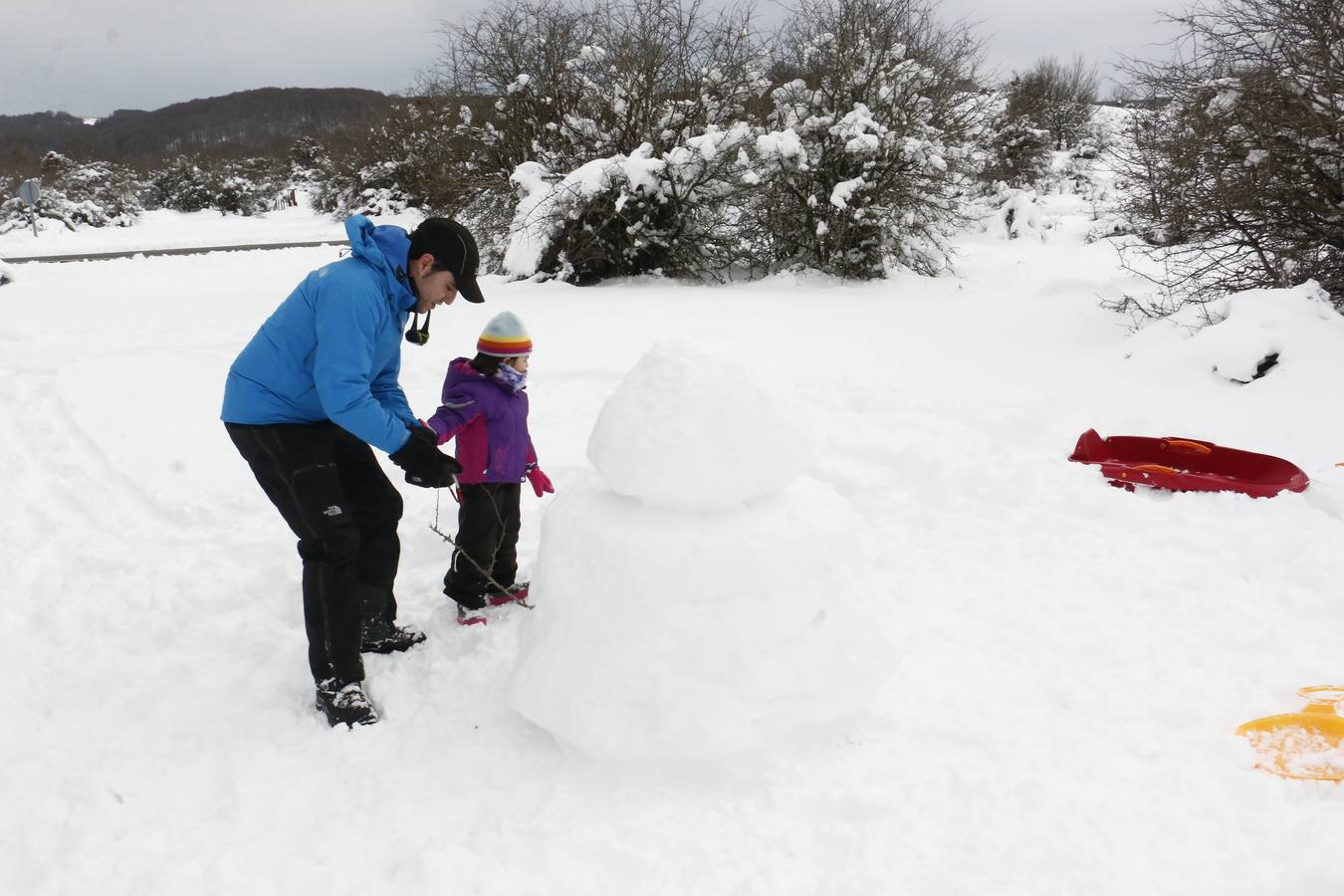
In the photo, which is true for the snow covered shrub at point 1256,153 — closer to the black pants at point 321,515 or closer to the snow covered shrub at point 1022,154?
→ the black pants at point 321,515

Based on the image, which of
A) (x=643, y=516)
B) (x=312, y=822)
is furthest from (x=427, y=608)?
(x=643, y=516)

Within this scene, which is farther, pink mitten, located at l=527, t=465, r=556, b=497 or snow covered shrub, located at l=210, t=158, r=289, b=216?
snow covered shrub, located at l=210, t=158, r=289, b=216

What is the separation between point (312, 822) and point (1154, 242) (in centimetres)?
901

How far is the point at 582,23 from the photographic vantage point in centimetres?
1325

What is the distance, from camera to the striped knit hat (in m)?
3.43

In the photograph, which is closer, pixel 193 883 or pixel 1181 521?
pixel 193 883

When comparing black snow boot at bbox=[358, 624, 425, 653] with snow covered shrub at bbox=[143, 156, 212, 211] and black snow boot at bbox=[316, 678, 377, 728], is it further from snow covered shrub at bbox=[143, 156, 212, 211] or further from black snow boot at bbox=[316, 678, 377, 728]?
snow covered shrub at bbox=[143, 156, 212, 211]

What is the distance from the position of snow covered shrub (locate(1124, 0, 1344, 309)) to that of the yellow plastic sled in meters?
5.98

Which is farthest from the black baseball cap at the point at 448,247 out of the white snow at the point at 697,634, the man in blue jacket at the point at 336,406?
the white snow at the point at 697,634

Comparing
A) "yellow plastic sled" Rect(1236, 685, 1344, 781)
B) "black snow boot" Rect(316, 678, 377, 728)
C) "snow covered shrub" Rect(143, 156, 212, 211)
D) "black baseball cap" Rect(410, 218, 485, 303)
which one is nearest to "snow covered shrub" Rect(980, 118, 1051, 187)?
"yellow plastic sled" Rect(1236, 685, 1344, 781)

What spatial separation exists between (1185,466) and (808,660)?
3.45 meters

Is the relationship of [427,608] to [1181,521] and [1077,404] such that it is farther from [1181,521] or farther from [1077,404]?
[1077,404]

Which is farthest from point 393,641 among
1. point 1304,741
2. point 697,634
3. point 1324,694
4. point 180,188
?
point 180,188

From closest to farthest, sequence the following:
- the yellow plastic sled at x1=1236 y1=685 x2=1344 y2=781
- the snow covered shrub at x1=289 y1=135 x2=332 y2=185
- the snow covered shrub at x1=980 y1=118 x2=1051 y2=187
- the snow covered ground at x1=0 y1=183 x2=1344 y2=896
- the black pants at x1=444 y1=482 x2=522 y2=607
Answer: the snow covered ground at x1=0 y1=183 x2=1344 y2=896 → the yellow plastic sled at x1=1236 y1=685 x2=1344 y2=781 → the black pants at x1=444 y1=482 x2=522 y2=607 → the snow covered shrub at x1=980 y1=118 x2=1051 y2=187 → the snow covered shrub at x1=289 y1=135 x2=332 y2=185
